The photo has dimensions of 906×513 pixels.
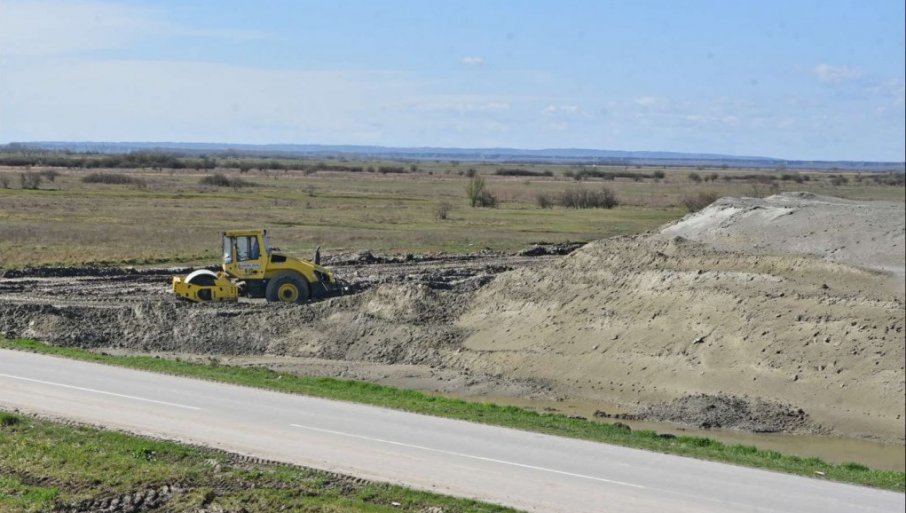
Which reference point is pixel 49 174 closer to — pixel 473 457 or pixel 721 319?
pixel 721 319

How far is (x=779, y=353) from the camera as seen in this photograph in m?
27.8

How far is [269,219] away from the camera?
72812 mm

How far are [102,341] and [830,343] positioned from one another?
20907mm

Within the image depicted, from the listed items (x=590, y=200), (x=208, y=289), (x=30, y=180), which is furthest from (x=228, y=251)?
(x=590, y=200)

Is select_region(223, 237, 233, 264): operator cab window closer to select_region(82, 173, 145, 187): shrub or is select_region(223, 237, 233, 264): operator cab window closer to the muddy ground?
the muddy ground

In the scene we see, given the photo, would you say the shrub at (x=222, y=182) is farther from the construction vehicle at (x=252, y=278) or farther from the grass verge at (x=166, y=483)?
the grass verge at (x=166, y=483)

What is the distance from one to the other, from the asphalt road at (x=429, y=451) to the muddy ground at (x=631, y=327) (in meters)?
4.73

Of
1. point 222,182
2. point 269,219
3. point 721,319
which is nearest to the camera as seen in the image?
point 721,319

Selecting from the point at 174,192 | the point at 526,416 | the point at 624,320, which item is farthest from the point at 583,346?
the point at 174,192

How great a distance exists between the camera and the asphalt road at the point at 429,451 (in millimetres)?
17531

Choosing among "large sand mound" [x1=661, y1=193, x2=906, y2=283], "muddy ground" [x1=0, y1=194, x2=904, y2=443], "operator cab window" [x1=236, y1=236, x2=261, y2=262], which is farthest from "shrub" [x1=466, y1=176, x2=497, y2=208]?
"operator cab window" [x1=236, y1=236, x2=261, y2=262]

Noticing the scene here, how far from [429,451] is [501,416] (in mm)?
4421

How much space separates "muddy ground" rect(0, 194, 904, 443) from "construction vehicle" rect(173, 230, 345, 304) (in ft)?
2.40

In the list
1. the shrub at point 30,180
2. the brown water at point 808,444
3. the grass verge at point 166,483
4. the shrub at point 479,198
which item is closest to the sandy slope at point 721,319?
the brown water at point 808,444
